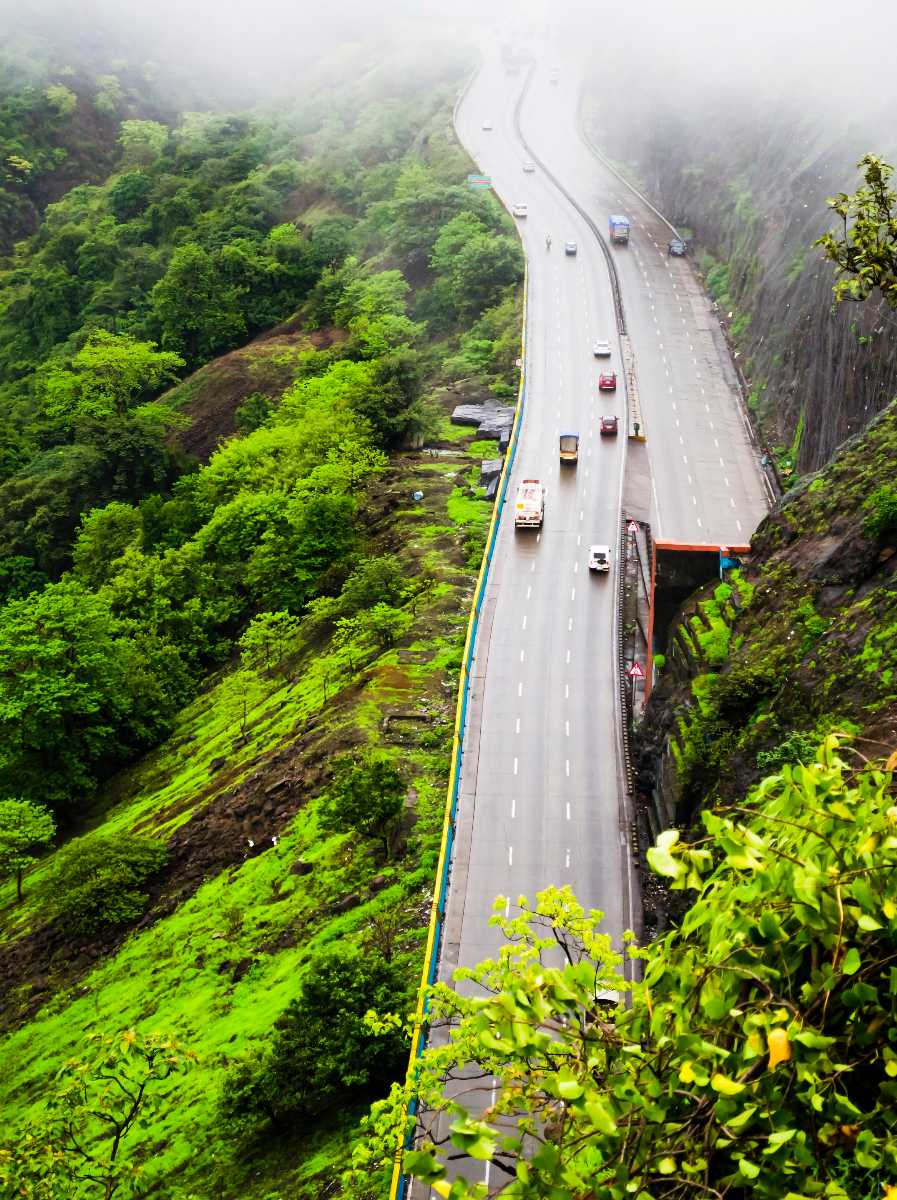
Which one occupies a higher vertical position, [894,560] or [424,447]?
[894,560]

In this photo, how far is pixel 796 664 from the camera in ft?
131

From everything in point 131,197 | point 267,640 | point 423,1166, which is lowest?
point 267,640

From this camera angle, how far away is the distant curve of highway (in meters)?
43.3

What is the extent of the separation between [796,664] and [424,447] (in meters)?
45.6

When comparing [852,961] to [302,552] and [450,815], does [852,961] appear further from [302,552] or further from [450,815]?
[302,552]

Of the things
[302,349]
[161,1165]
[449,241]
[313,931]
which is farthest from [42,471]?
[161,1165]

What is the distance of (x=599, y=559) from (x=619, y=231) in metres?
57.1

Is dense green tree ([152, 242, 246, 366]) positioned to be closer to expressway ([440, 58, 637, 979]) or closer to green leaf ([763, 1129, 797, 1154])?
expressway ([440, 58, 637, 979])

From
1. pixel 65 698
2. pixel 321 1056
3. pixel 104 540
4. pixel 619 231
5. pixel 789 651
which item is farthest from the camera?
pixel 619 231

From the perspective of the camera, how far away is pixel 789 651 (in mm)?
40906

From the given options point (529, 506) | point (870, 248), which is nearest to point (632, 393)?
point (529, 506)

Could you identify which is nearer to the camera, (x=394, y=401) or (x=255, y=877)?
(x=255, y=877)

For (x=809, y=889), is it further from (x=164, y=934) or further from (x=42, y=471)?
(x=42, y=471)

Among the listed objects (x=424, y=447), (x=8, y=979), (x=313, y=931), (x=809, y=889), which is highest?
(x=809, y=889)
